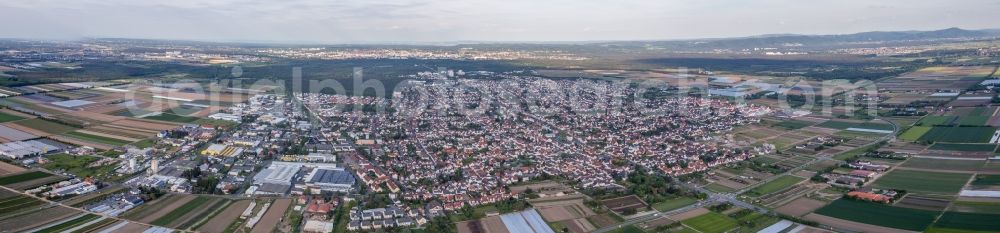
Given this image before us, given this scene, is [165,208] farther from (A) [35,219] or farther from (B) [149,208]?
(A) [35,219]

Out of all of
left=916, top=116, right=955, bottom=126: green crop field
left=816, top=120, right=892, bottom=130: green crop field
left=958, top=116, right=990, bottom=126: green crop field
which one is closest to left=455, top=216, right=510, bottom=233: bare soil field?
left=816, top=120, right=892, bottom=130: green crop field

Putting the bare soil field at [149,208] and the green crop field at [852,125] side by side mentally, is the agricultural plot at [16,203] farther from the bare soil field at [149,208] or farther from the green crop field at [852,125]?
the green crop field at [852,125]

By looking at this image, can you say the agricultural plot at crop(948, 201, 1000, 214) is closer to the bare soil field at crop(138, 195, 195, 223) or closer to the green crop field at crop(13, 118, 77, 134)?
the bare soil field at crop(138, 195, 195, 223)

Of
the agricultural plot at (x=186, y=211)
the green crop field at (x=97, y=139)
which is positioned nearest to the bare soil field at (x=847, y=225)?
the agricultural plot at (x=186, y=211)

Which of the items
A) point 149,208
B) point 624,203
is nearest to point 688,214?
point 624,203

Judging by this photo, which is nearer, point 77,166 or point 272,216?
point 272,216

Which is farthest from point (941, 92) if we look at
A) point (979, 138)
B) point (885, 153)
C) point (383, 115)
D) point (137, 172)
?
point (137, 172)
